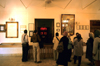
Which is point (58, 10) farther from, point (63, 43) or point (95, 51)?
point (95, 51)

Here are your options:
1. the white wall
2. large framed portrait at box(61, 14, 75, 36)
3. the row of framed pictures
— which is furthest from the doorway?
the row of framed pictures

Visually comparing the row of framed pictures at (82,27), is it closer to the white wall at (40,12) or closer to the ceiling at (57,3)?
the white wall at (40,12)

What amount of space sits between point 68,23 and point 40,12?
2.31 meters

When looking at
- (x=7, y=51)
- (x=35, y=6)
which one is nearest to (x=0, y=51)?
(x=7, y=51)

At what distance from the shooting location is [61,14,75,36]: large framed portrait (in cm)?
658

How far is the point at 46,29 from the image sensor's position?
676 cm

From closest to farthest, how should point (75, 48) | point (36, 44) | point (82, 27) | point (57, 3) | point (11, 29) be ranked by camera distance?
point (75, 48), point (36, 44), point (11, 29), point (57, 3), point (82, 27)

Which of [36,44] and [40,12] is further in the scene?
[40,12]

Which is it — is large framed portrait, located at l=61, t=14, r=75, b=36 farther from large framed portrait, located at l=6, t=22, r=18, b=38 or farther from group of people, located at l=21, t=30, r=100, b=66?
large framed portrait, located at l=6, t=22, r=18, b=38

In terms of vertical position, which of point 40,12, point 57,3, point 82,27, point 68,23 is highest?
point 57,3

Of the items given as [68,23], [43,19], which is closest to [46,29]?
[43,19]

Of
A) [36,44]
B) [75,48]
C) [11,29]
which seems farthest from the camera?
[11,29]

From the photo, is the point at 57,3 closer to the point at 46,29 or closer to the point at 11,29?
the point at 46,29

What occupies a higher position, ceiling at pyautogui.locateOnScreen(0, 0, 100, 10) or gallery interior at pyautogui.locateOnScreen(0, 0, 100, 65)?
ceiling at pyautogui.locateOnScreen(0, 0, 100, 10)
